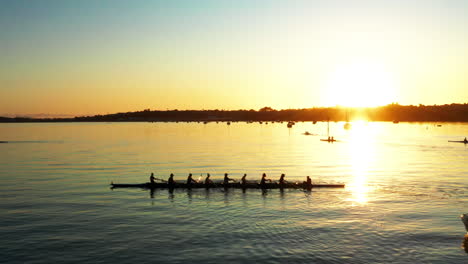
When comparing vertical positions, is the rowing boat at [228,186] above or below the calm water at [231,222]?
above

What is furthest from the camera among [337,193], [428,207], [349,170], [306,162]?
[306,162]

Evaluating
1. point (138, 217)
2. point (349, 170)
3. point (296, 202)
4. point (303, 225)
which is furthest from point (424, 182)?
point (138, 217)

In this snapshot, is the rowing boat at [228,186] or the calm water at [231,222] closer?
the calm water at [231,222]

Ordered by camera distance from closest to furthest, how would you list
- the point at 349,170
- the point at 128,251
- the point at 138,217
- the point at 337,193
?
the point at 128,251 → the point at 138,217 → the point at 337,193 → the point at 349,170

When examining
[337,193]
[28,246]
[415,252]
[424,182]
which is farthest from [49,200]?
[424,182]

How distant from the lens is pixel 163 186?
58.5m

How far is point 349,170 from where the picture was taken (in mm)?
85125

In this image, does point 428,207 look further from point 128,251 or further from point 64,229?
point 64,229

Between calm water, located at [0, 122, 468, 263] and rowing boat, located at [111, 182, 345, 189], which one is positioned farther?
rowing boat, located at [111, 182, 345, 189]

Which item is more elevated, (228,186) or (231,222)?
(228,186)

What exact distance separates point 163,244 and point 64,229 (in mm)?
10865

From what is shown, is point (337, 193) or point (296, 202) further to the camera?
point (337, 193)

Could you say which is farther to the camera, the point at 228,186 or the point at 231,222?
the point at 228,186

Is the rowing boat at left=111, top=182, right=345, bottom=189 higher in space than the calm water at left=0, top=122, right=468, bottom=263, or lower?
higher
